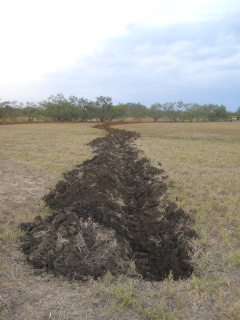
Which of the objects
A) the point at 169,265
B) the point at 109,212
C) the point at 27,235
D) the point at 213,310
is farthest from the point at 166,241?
the point at 27,235

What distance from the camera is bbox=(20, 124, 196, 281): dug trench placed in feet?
10.7

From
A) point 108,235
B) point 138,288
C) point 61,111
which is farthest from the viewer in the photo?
point 61,111

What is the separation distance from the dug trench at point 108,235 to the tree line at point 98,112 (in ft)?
164

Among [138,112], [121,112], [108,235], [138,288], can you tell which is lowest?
[138,288]

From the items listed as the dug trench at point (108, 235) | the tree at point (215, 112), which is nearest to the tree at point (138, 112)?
the tree at point (215, 112)

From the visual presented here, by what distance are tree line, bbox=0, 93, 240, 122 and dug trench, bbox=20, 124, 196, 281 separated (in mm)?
50095

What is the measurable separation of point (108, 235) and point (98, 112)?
57.5 m

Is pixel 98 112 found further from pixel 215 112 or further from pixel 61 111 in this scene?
pixel 215 112

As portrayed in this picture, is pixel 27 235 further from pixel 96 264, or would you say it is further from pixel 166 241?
pixel 166 241

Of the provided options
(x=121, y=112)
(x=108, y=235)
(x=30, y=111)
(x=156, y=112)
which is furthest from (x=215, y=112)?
(x=108, y=235)

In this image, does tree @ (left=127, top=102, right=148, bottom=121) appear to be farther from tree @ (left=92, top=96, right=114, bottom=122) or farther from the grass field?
the grass field

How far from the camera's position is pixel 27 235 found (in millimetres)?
4047

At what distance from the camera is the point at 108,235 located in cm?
369

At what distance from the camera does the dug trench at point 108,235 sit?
3256mm
